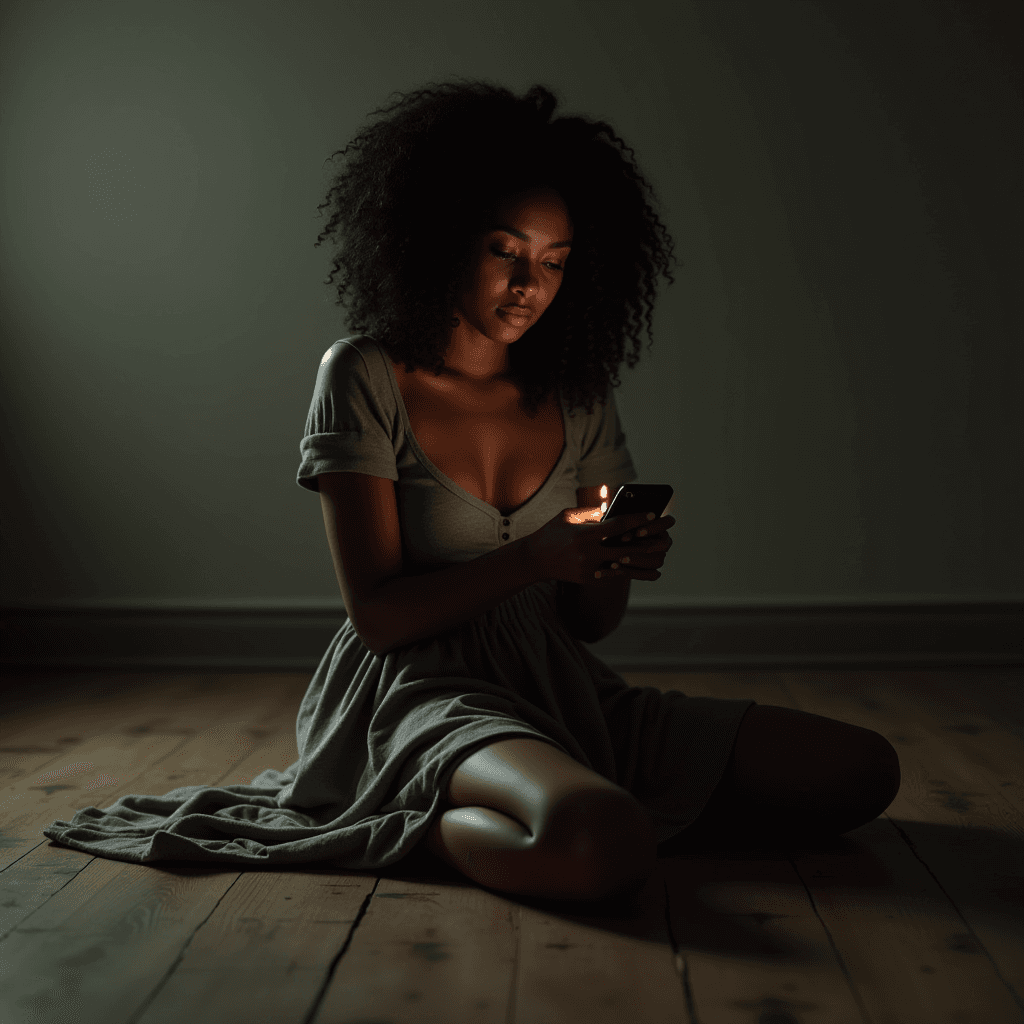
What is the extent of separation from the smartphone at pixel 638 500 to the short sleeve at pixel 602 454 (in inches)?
12.1

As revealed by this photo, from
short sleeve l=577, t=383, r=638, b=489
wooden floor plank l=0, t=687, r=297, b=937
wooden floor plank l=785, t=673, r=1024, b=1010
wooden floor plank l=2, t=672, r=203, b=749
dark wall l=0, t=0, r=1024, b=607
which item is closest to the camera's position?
wooden floor plank l=785, t=673, r=1024, b=1010

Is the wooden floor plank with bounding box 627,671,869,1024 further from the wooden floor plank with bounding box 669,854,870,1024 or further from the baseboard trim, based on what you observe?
the baseboard trim

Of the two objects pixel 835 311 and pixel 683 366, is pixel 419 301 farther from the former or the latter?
pixel 835 311

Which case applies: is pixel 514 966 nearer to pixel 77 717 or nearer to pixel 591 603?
pixel 591 603

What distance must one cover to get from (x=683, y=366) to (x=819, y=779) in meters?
Answer: 1.69

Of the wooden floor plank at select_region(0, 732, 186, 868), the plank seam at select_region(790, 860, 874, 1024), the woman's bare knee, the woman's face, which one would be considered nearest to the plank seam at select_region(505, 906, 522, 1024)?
the woman's bare knee

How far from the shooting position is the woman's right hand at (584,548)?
154cm

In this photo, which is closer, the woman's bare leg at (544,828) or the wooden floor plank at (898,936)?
the wooden floor plank at (898,936)

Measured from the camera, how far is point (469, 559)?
1.72 metres

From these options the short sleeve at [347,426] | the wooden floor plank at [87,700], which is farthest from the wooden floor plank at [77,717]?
the short sleeve at [347,426]

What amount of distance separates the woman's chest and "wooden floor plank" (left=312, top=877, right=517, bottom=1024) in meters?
0.59

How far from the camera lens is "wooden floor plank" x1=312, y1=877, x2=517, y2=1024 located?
1.13 metres

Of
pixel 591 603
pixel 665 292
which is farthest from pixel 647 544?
pixel 665 292

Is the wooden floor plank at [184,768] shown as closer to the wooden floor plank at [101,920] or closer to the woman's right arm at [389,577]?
the wooden floor plank at [101,920]
